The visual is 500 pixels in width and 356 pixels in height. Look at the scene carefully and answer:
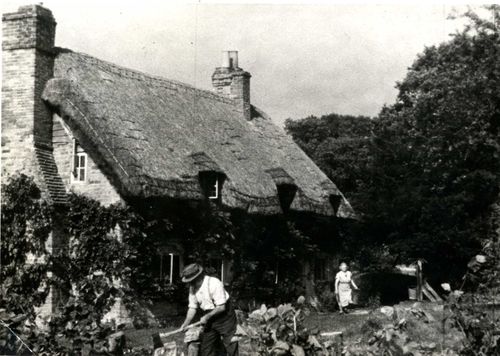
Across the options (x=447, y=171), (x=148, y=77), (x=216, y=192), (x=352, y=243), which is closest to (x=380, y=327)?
(x=216, y=192)

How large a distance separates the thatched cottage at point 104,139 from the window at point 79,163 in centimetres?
3

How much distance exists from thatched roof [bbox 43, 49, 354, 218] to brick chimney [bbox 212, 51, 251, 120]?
60 cm

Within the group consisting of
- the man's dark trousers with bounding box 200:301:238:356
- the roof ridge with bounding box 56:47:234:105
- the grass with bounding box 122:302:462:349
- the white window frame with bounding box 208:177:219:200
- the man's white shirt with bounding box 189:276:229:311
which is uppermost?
the roof ridge with bounding box 56:47:234:105

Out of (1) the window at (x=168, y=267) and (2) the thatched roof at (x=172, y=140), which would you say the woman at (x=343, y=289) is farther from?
(1) the window at (x=168, y=267)

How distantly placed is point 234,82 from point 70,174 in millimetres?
11630

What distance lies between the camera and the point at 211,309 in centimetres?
788

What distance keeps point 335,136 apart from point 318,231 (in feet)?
90.6

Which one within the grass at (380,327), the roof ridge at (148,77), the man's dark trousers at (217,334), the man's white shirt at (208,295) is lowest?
the grass at (380,327)

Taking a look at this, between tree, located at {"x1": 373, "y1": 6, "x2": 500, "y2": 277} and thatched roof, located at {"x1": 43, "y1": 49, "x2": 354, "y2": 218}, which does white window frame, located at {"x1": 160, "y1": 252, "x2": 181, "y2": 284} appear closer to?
thatched roof, located at {"x1": 43, "y1": 49, "x2": 354, "y2": 218}

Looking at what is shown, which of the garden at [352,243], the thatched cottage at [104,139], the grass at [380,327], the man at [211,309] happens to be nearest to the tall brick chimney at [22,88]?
the thatched cottage at [104,139]

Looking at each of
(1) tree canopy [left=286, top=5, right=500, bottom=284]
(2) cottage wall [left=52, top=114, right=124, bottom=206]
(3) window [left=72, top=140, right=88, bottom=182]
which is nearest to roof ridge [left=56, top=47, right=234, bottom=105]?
(2) cottage wall [left=52, top=114, right=124, bottom=206]

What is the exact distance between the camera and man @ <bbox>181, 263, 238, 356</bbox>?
7.64 metres

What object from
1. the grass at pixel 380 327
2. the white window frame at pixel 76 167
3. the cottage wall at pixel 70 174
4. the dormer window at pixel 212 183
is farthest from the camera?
the dormer window at pixel 212 183

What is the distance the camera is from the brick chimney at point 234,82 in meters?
27.2
